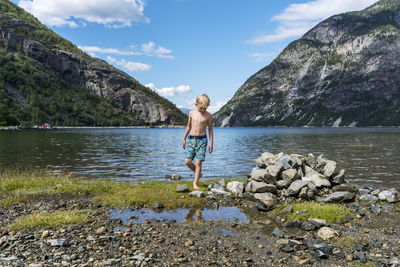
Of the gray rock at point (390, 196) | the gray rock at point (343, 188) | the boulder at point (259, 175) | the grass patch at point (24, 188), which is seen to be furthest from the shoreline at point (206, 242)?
the boulder at point (259, 175)

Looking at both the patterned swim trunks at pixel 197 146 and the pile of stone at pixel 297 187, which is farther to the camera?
the patterned swim trunks at pixel 197 146

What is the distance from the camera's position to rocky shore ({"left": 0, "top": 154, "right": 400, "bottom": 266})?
657cm

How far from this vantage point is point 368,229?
8789 millimetres

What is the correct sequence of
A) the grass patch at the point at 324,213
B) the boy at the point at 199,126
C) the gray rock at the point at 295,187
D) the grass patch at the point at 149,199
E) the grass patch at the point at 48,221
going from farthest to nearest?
the boy at the point at 199,126
the gray rock at the point at 295,187
the grass patch at the point at 149,199
the grass patch at the point at 324,213
the grass patch at the point at 48,221

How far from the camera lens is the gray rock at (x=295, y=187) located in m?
12.5

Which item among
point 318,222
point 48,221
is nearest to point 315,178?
point 318,222

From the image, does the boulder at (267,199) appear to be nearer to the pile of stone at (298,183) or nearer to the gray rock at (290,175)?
the pile of stone at (298,183)

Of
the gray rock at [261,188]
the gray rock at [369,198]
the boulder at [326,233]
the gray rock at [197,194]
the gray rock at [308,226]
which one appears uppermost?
the gray rock at [261,188]

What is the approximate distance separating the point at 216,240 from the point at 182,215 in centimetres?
288

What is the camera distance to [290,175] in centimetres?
1337

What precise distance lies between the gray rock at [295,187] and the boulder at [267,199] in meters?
1.14

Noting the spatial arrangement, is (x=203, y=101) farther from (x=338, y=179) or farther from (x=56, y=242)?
(x=338, y=179)

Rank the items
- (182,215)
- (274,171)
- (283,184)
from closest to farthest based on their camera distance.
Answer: (182,215)
(283,184)
(274,171)

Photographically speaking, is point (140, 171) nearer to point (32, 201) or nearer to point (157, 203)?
point (32, 201)
